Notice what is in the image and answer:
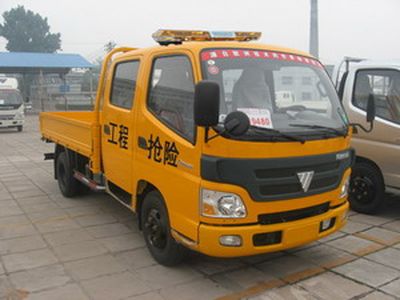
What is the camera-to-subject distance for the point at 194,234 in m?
Result: 3.48

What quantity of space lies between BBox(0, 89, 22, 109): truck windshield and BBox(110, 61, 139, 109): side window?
1436 centimetres

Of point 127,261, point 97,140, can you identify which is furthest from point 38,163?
point 127,261

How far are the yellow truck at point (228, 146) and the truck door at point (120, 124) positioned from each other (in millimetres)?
24

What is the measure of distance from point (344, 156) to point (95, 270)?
8.41 ft

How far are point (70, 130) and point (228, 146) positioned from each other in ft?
11.9

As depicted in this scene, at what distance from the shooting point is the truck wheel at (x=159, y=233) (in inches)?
157

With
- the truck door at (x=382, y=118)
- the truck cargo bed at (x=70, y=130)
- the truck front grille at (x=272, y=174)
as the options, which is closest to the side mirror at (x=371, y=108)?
the truck door at (x=382, y=118)

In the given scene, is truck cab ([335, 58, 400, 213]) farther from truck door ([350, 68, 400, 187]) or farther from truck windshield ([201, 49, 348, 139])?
truck windshield ([201, 49, 348, 139])

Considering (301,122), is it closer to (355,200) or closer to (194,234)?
(194,234)

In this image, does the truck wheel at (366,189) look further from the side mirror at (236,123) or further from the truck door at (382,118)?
the side mirror at (236,123)

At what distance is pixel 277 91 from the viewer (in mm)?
3912

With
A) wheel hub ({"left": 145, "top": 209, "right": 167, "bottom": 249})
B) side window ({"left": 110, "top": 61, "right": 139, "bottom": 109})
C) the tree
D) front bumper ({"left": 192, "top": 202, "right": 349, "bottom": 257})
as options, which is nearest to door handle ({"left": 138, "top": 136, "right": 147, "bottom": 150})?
side window ({"left": 110, "top": 61, "right": 139, "bottom": 109})

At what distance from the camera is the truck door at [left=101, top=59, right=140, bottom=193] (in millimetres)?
4469

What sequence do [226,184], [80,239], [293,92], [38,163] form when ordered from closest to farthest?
1. [226,184]
2. [293,92]
3. [80,239]
4. [38,163]
